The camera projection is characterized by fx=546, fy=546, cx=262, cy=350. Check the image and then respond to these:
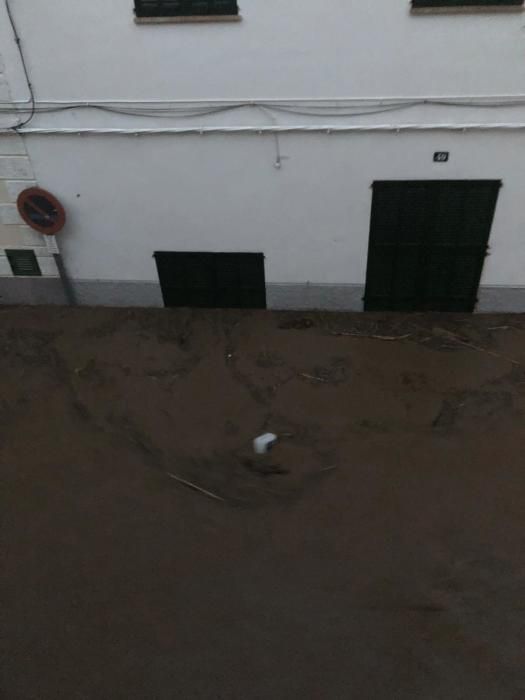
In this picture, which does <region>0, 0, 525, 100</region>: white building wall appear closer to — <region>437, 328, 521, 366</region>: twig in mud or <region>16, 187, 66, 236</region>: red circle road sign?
<region>16, 187, 66, 236</region>: red circle road sign

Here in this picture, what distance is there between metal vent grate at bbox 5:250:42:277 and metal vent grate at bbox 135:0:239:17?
12.7 feet

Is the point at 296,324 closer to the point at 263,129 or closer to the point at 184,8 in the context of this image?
the point at 263,129

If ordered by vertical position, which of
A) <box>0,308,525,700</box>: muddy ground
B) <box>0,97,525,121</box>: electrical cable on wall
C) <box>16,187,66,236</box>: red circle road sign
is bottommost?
<box>0,308,525,700</box>: muddy ground

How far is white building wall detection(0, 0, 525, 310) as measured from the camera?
645 cm

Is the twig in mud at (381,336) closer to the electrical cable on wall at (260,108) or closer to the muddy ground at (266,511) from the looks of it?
the muddy ground at (266,511)

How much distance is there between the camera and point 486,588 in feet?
16.4

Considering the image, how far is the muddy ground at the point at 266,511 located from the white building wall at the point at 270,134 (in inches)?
49.7

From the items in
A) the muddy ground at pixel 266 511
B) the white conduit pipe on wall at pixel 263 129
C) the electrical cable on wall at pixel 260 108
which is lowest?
the muddy ground at pixel 266 511

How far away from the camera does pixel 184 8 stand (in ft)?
21.1

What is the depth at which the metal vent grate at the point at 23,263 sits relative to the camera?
8.53m

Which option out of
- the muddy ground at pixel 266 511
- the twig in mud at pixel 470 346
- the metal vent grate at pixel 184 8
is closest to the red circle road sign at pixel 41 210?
the muddy ground at pixel 266 511

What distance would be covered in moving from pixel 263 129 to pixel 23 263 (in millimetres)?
4364

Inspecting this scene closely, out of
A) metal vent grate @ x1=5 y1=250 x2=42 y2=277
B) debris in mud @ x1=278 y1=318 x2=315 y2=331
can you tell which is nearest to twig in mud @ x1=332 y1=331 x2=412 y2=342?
debris in mud @ x1=278 y1=318 x2=315 y2=331

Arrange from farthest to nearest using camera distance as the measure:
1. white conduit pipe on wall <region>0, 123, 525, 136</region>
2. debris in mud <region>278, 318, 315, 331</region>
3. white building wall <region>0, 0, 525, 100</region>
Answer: debris in mud <region>278, 318, 315, 331</region> < white conduit pipe on wall <region>0, 123, 525, 136</region> < white building wall <region>0, 0, 525, 100</region>
